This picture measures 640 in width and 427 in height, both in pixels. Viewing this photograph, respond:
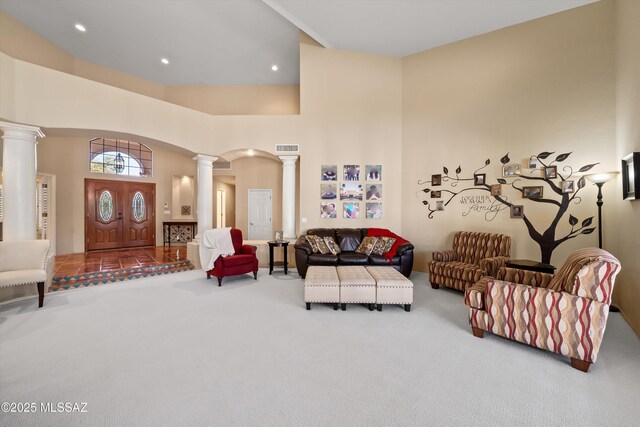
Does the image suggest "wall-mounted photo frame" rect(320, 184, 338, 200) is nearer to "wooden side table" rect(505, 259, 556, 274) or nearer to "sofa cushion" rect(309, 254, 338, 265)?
"sofa cushion" rect(309, 254, 338, 265)

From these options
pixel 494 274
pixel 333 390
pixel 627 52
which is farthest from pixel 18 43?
pixel 627 52

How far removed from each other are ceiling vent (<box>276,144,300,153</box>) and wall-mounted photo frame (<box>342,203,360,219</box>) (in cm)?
183

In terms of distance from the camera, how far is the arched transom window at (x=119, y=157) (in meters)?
8.48

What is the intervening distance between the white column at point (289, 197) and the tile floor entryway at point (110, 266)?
248 centimetres

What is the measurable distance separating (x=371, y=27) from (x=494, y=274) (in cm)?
525

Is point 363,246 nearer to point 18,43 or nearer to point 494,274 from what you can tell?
point 494,274

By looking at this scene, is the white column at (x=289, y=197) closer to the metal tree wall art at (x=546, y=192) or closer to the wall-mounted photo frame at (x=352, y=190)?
the wall-mounted photo frame at (x=352, y=190)

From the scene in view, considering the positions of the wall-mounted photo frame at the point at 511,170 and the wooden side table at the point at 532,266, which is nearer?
the wooden side table at the point at 532,266

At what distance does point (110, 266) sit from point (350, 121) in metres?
6.61

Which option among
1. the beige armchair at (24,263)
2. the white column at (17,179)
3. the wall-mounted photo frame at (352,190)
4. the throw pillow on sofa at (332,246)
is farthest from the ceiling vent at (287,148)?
the beige armchair at (24,263)

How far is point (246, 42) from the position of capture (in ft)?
22.5

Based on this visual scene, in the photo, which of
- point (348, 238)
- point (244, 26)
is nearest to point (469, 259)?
point (348, 238)

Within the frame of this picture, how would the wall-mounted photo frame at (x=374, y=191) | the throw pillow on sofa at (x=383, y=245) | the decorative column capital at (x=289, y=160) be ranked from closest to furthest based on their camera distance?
1. the throw pillow on sofa at (x=383, y=245)
2. the wall-mounted photo frame at (x=374, y=191)
3. the decorative column capital at (x=289, y=160)

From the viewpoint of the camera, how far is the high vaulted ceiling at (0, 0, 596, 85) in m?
4.93
